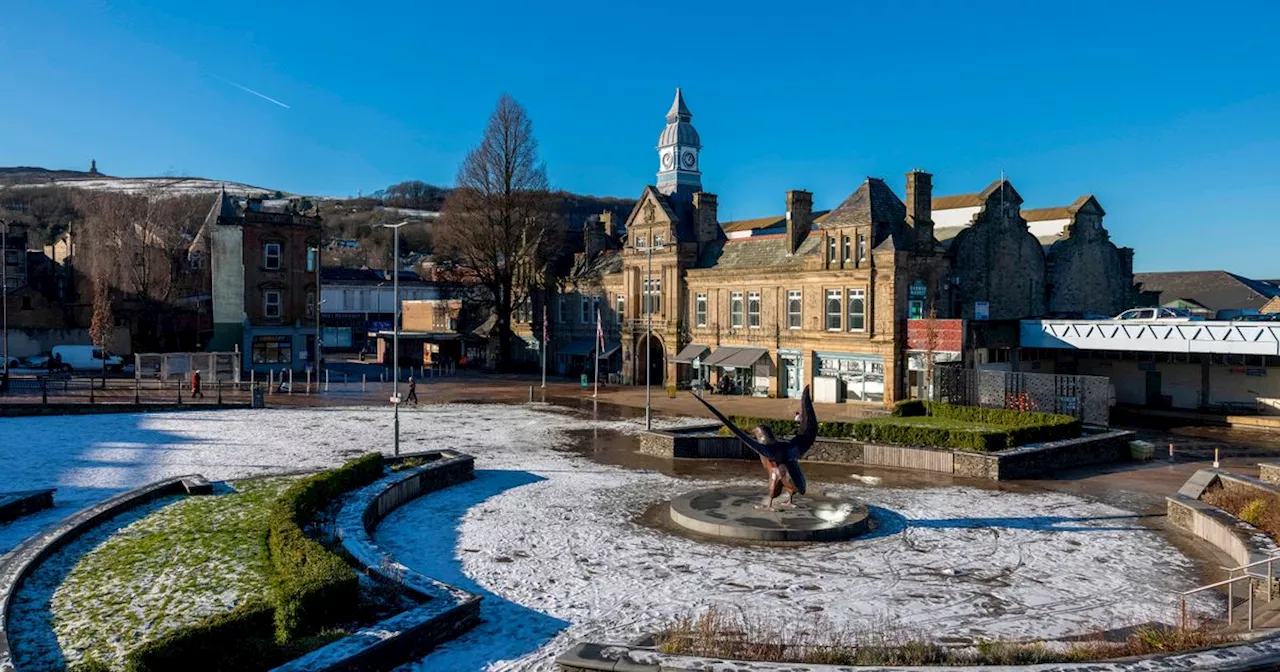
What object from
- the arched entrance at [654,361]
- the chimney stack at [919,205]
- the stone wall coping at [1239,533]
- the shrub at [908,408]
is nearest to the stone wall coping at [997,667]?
the stone wall coping at [1239,533]

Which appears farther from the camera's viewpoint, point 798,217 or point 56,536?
point 798,217

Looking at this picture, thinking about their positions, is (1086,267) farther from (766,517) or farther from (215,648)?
(215,648)

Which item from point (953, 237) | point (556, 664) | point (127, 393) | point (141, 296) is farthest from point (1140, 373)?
point (141, 296)

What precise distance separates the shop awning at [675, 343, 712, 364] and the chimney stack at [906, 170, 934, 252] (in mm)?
15123

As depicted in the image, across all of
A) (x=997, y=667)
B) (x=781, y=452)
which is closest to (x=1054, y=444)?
(x=781, y=452)

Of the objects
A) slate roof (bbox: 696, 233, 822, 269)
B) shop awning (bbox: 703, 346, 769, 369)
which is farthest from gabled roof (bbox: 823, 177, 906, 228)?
shop awning (bbox: 703, 346, 769, 369)

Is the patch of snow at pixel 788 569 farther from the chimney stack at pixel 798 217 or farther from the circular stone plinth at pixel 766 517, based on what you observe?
the chimney stack at pixel 798 217

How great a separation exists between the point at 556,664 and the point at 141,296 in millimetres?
65717

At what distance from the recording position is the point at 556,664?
12.5m

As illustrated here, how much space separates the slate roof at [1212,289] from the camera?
6319 centimetres

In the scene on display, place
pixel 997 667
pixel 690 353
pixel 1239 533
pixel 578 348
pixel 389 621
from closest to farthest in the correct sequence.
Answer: pixel 997 667 < pixel 389 621 < pixel 1239 533 < pixel 690 353 < pixel 578 348

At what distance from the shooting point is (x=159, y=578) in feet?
50.5

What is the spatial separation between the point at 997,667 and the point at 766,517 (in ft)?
31.6

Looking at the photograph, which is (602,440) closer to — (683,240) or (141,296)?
(683,240)
